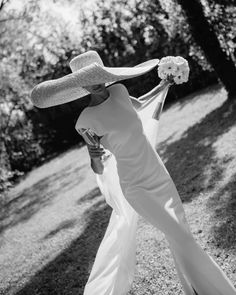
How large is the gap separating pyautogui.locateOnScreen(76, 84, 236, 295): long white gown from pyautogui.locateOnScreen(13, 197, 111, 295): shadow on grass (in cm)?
128

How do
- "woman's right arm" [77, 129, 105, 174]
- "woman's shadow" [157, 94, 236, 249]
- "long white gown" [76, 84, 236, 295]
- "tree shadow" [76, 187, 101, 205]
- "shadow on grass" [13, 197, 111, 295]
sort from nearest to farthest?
"long white gown" [76, 84, 236, 295], "woman's right arm" [77, 129, 105, 174], "woman's shadow" [157, 94, 236, 249], "shadow on grass" [13, 197, 111, 295], "tree shadow" [76, 187, 101, 205]

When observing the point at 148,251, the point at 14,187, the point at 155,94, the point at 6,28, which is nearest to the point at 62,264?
the point at 148,251

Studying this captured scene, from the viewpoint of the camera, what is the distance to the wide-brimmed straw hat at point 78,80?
3.29 meters

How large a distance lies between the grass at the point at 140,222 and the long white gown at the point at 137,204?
68 centimetres

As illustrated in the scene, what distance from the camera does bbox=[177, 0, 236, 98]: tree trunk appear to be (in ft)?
35.2

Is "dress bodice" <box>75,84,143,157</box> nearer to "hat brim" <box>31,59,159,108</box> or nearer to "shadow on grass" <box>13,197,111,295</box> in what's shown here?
"hat brim" <box>31,59,159,108</box>

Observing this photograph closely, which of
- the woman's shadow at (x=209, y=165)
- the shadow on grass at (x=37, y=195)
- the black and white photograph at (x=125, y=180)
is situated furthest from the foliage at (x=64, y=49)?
the woman's shadow at (x=209, y=165)

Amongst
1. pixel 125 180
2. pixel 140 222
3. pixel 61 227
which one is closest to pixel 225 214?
pixel 140 222

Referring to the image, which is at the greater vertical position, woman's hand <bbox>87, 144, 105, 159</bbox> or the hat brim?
the hat brim

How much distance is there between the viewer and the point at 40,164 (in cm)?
2053

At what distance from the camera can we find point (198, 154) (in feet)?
27.9

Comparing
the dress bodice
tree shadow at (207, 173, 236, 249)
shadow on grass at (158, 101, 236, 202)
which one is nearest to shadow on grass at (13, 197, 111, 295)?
shadow on grass at (158, 101, 236, 202)

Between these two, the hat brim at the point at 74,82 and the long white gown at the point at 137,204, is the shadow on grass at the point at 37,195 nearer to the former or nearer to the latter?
the long white gown at the point at 137,204

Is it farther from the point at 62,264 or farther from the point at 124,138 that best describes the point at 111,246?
the point at 62,264
